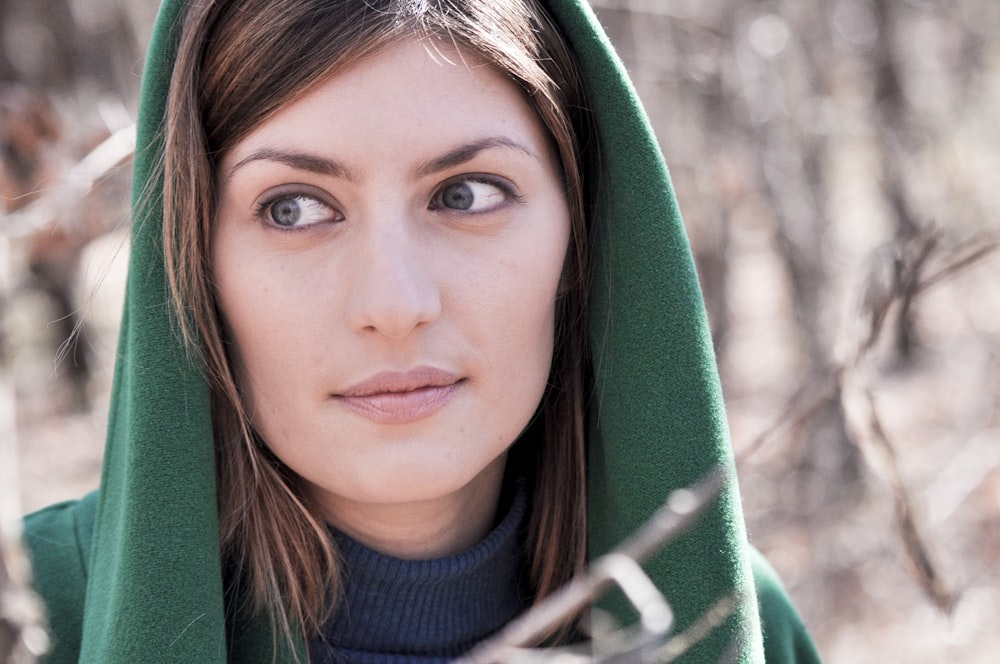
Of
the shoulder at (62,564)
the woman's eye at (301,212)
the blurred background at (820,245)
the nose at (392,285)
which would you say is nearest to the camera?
the nose at (392,285)

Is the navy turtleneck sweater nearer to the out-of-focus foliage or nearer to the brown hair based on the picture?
the brown hair

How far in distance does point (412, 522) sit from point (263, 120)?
0.74 m

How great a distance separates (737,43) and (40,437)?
5.87 meters

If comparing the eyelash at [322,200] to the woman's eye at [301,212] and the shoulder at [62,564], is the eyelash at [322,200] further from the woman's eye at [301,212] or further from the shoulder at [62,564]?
the shoulder at [62,564]

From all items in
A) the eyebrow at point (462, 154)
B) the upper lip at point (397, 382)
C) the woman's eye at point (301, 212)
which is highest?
the eyebrow at point (462, 154)

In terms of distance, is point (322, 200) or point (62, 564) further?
point (62, 564)

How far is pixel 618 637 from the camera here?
73.5 inches

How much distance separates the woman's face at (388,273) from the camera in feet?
5.55

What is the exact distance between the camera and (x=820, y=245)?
4.61m

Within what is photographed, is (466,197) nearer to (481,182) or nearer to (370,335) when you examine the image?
(481,182)

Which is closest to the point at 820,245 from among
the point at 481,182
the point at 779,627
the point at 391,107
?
the point at 779,627

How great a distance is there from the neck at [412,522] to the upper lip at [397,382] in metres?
0.25

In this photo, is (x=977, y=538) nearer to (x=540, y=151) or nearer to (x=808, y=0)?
(x=808, y=0)

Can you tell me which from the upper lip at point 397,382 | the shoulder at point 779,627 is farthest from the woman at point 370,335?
the shoulder at point 779,627
